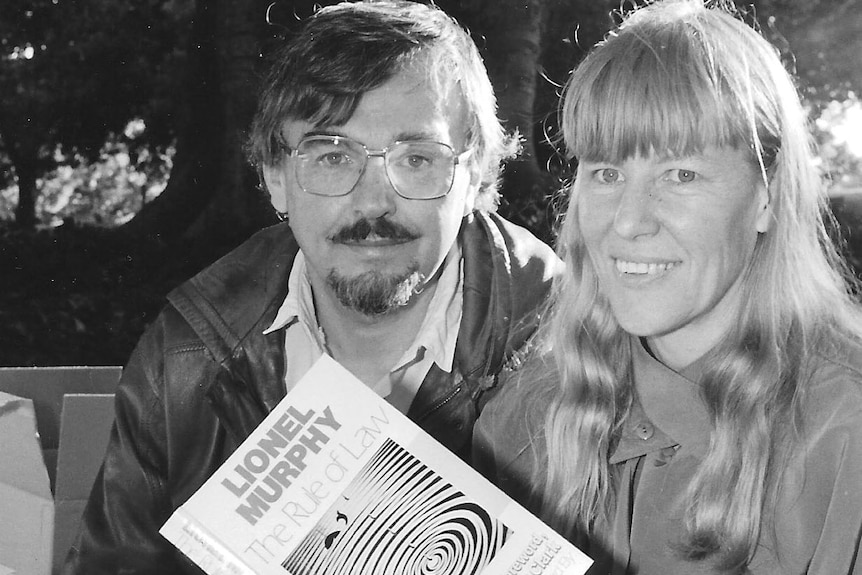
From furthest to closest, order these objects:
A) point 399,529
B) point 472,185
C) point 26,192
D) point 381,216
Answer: point 26,192 → point 472,185 → point 381,216 → point 399,529

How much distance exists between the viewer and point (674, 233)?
1.02 metres

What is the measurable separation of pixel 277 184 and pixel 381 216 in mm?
226

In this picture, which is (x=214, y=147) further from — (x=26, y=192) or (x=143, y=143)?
(x=26, y=192)

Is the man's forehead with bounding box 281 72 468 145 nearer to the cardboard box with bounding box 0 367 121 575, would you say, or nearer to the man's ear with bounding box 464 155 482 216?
the man's ear with bounding box 464 155 482 216

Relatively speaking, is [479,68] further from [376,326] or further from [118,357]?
[118,357]

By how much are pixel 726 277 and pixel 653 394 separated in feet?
0.50

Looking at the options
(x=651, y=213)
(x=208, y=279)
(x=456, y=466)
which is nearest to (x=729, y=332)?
(x=651, y=213)

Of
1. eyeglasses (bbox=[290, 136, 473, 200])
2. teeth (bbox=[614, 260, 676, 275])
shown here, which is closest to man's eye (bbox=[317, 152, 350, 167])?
eyeglasses (bbox=[290, 136, 473, 200])

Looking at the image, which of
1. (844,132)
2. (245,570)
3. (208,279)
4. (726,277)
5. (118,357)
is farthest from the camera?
(118,357)

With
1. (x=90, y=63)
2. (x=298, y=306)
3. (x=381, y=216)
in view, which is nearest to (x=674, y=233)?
(x=381, y=216)

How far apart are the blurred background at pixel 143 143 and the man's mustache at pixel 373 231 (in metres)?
0.50

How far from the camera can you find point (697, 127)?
99cm

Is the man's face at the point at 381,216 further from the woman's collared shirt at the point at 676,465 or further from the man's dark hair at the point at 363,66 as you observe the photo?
the woman's collared shirt at the point at 676,465

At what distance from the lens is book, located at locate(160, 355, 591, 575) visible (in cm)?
93
